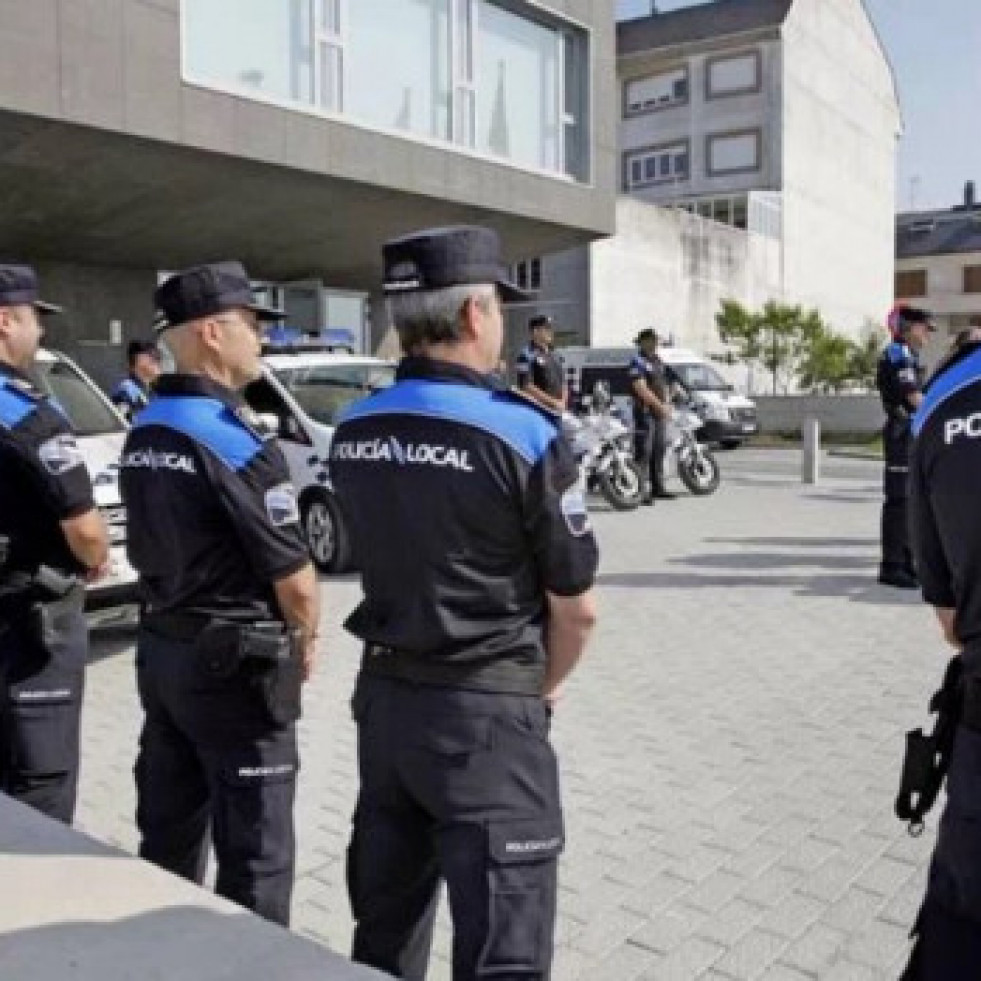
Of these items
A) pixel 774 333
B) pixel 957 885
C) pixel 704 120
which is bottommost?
pixel 957 885

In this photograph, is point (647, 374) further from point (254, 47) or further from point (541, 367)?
point (254, 47)

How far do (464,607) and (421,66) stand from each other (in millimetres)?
15378

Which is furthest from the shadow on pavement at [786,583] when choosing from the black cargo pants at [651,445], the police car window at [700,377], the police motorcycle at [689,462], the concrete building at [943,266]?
the concrete building at [943,266]

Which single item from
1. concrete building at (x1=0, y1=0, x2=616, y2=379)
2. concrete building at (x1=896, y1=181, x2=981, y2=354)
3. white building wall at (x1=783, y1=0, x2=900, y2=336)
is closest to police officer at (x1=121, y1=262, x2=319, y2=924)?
concrete building at (x1=0, y1=0, x2=616, y2=379)

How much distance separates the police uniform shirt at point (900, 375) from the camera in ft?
26.9

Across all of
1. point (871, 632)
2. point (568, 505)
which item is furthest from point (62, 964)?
point (871, 632)

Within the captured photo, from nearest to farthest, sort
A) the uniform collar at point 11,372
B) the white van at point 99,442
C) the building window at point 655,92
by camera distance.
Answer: the uniform collar at point 11,372
the white van at point 99,442
the building window at point 655,92

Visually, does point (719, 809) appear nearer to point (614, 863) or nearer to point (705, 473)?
point (614, 863)

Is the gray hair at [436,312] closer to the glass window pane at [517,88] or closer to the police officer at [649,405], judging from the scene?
the police officer at [649,405]

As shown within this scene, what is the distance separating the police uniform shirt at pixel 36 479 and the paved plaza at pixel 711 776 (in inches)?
50.5

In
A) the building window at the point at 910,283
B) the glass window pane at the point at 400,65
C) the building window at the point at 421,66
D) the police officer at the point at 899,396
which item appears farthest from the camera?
the building window at the point at 910,283

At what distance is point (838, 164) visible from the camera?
5138cm

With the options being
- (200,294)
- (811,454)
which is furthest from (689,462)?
(200,294)

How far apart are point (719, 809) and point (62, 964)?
261cm
